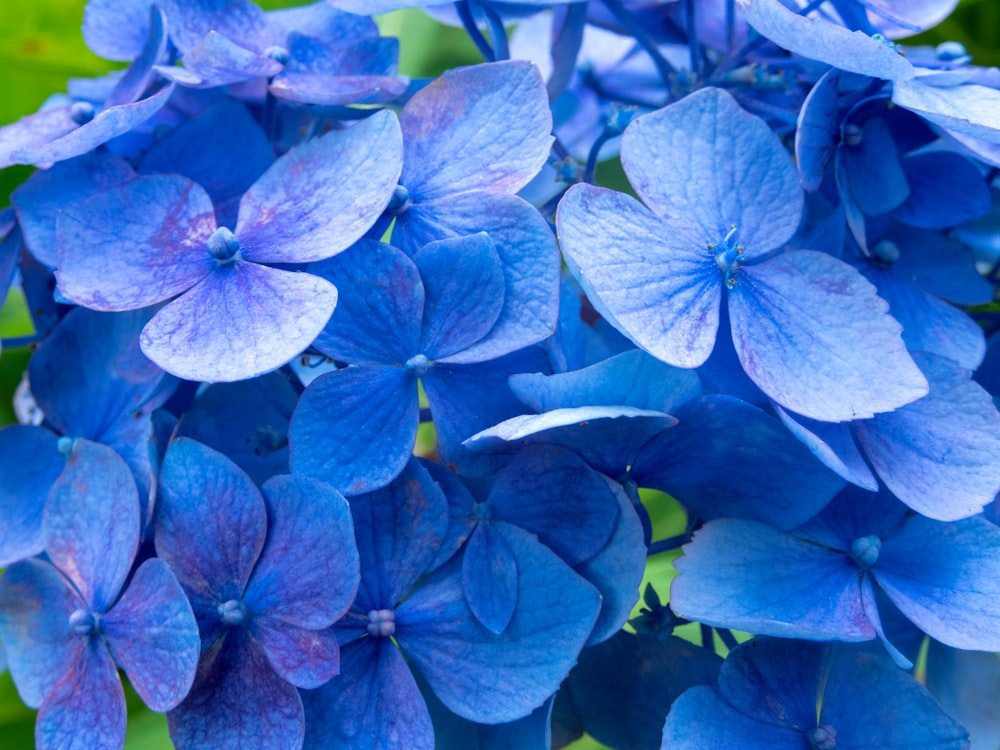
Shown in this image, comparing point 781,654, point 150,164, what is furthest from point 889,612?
point 150,164

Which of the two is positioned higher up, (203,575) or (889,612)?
(203,575)

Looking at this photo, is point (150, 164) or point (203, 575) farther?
point (150, 164)

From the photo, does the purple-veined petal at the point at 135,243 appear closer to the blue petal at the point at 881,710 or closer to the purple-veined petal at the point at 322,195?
the purple-veined petal at the point at 322,195

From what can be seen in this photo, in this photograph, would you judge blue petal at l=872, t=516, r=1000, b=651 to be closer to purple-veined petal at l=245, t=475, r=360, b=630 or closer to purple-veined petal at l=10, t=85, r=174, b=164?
purple-veined petal at l=245, t=475, r=360, b=630

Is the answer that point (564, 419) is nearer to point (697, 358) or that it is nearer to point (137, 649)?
point (697, 358)

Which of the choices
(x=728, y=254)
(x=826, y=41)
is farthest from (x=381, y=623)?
(x=826, y=41)

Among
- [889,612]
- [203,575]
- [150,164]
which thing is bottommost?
[889,612]

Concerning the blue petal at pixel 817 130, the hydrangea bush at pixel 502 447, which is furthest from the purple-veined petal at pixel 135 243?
the blue petal at pixel 817 130
